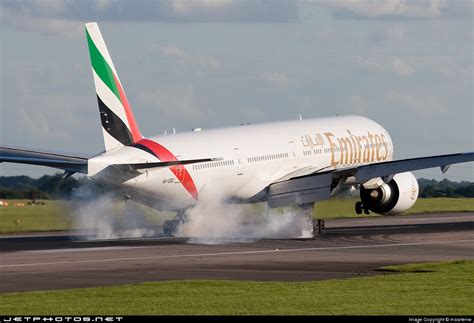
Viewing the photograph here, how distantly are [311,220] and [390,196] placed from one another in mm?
5205

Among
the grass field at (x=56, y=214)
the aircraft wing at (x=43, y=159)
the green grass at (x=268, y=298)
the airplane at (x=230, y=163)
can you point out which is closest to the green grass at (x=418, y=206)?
the grass field at (x=56, y=214)

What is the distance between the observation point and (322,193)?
2295 inches

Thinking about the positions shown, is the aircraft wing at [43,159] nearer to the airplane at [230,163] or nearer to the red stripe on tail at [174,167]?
the airplane at [230,163]

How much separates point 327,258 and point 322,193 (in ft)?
52.7

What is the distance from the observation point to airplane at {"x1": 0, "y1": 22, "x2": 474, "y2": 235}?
171 ft

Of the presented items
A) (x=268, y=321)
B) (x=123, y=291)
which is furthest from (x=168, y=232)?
(x=268, y=321)

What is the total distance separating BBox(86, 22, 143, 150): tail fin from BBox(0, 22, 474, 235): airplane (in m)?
0.05

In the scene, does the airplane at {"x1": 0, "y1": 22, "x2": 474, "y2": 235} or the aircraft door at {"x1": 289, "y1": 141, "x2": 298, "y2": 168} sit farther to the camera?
the aircraft door at {"x1": 289, "y1": 141, "x2": 298, "y2": 168}

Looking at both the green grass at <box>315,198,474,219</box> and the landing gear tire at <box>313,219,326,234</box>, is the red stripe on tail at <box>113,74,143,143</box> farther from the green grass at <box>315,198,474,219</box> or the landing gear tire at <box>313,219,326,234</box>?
the green grass at <box>315,198,474,219</box>

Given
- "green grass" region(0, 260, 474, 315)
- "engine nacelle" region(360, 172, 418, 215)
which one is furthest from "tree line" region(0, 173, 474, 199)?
"green grass" region(0, 260, 474, 315)

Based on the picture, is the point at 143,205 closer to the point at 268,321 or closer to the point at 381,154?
the point at 381,154

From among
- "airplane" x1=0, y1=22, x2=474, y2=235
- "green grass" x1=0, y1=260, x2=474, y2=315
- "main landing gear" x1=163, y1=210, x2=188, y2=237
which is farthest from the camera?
"main landing gear" x1=163, y1=210, x2=188, y2=237

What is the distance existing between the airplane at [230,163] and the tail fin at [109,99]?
1.8 inches

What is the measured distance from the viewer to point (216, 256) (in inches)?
1742
